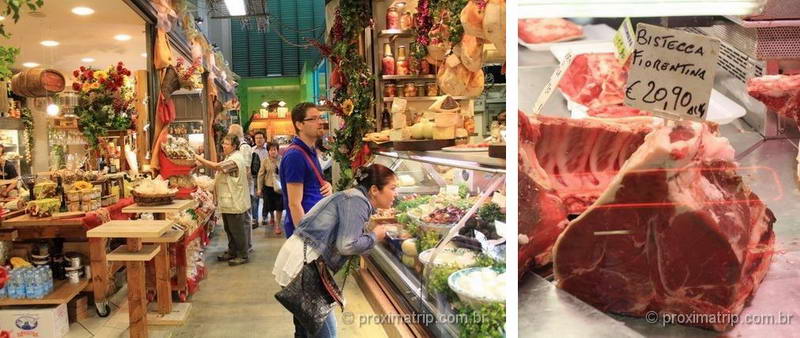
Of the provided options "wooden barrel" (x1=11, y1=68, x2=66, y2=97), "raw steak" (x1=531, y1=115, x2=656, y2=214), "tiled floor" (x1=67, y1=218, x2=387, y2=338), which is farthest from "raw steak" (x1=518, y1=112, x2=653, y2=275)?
"wooden barrel" (x1=11, y1=68, x2=66, y2=97)

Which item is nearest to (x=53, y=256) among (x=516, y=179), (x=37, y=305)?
(x=37, y=305)

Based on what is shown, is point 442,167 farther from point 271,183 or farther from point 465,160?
point 271,183

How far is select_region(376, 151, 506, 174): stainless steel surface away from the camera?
216 cm

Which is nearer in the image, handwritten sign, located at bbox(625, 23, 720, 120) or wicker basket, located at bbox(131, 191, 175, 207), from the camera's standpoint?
handwritten sign, located at bbox(625, 23, 720, 120)

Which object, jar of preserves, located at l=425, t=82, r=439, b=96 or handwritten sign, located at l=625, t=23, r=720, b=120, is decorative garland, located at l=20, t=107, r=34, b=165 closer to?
jar of preserves, located at l=425, t=82, r=439, b=96

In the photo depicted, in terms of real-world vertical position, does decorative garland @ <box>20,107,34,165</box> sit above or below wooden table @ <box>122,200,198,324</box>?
above

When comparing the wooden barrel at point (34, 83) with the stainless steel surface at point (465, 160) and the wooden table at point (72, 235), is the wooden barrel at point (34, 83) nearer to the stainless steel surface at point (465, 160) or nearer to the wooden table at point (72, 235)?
the wooden table at point (72, 235)

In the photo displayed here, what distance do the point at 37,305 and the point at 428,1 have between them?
4118 mm

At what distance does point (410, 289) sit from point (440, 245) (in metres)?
0.50

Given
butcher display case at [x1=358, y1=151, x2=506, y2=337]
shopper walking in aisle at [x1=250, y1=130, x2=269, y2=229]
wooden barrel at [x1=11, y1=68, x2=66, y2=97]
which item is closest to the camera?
butcher display case at [x1=358, y1=151, x2=506, y2=337]

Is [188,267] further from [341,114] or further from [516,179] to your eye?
[516,179]

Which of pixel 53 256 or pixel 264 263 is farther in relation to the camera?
pixel 264 263

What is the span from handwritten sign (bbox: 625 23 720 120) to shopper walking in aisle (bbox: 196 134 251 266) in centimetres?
596

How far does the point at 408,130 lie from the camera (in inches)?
160
